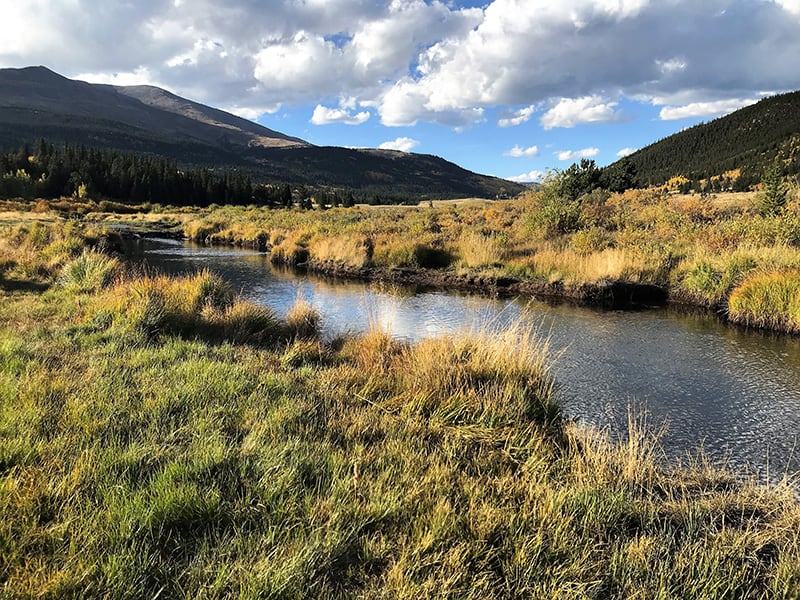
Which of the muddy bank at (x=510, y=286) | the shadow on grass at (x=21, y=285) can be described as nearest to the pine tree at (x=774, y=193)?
the muddy bank at (x=510, y=286)

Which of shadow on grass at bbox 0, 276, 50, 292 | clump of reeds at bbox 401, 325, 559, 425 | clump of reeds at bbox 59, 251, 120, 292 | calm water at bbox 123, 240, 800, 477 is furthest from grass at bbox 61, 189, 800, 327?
shadow on grass at bbox 0, 276, 50, 292

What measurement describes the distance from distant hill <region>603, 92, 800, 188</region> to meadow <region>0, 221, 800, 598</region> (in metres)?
104

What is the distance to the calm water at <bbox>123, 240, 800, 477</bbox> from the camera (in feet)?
21.5

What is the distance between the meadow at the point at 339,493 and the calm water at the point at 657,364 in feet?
3.26

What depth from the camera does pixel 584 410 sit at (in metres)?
7.19

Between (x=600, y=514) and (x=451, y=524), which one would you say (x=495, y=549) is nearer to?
(x=451, y=524)

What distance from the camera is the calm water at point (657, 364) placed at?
656 centimetres

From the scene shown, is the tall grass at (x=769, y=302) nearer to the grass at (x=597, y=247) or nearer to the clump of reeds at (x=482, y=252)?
the grass at (x=597, y=247)

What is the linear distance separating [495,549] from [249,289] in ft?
51.2

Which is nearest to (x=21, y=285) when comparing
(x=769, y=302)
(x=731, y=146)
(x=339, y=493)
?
(x=339, y=493)

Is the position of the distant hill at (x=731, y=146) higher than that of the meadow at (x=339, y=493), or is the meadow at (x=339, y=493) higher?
the distant hill at (x=731, y=146)

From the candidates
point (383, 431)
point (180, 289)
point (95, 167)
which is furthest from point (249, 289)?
point (95, 167)

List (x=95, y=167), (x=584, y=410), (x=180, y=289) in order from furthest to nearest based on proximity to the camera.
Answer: (x=95, y=167) < (x=180, y=289) < (x=584, y=410)

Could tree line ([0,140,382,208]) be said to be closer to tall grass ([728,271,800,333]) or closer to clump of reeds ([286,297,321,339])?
clump of reeds ([286,297,321,339])
